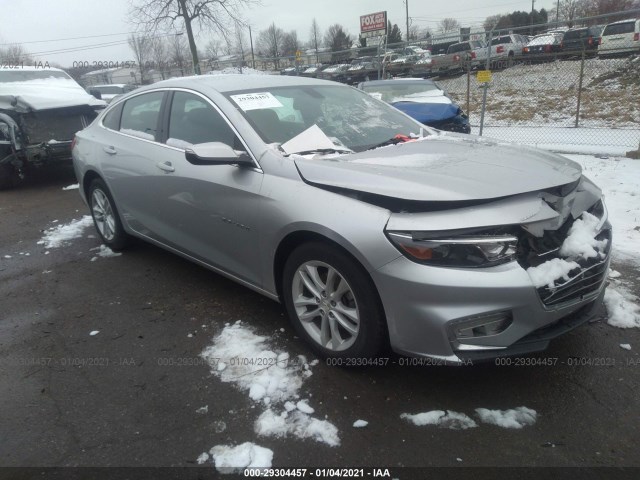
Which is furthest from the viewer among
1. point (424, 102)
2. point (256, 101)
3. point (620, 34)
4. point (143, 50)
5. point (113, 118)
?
point (143, 50)

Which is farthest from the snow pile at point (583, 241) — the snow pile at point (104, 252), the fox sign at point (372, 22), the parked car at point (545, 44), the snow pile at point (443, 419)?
the fox sign at point (372, 22)

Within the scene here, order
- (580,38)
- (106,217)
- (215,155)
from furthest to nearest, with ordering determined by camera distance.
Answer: (580,38) → (106,217) → (215,155)

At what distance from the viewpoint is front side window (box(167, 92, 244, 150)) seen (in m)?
3.34

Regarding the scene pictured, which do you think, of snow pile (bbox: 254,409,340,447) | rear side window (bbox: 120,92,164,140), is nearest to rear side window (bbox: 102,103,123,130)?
rear side window (bbox: 120,92,164,140)

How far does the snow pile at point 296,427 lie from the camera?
7.78ft

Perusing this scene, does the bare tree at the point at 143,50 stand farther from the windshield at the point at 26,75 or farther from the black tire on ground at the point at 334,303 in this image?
the black tire on ground at the point at 334,303

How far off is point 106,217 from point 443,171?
11.7 feet

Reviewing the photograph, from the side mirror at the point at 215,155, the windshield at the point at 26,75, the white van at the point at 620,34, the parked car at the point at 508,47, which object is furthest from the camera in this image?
the parked car at the point at 508,47

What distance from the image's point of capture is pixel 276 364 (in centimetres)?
293

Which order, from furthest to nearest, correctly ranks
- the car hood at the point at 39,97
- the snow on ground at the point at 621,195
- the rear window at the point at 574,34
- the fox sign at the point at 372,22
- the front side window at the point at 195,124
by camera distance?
the fox sign at the point at 372,22, the rear window at the point at 574,34, the car hood at the point at 39,97, the snow on ground at the point at 621,195, the front side window at the point at 195,124

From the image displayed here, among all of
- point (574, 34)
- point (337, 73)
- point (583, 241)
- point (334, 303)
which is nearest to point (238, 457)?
point (334, 303)

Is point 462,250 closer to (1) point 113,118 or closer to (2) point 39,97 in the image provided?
(1) point 113,118

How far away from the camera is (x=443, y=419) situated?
2438 millimetres

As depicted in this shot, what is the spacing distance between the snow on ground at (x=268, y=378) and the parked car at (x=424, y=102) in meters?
5.29
